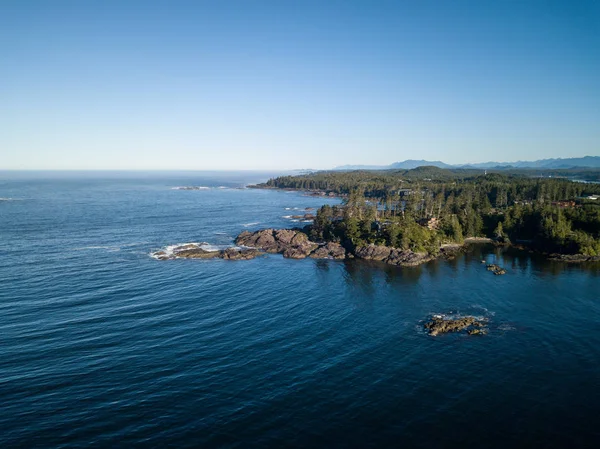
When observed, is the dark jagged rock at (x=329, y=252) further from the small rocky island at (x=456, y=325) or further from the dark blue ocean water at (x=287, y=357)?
the small rocky island at (x=456, y=325)

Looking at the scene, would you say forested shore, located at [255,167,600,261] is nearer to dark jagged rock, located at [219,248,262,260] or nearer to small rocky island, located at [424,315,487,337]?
dark jagged rock, located at [219,248,262,260]

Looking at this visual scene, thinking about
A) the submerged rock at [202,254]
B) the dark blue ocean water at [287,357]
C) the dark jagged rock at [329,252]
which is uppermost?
the submerged rock at [202,254]

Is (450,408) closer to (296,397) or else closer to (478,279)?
(296,397)

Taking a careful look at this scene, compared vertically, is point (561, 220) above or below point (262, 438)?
above

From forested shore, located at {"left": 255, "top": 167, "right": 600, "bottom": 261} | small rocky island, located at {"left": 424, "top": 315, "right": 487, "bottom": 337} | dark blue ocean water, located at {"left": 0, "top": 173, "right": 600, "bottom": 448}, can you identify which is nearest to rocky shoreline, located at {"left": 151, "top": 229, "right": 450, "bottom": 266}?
forested shore, located at {"left": 255, "top": 167, "right": 600, "bottom": 261}

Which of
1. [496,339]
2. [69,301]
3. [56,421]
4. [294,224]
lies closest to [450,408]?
[496,339]

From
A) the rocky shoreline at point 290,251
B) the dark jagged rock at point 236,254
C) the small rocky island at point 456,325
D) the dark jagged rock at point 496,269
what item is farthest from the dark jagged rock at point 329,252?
the small rocky island at point 456,325

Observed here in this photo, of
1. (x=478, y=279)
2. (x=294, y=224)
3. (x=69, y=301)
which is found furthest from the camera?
(x=294, y=224)
